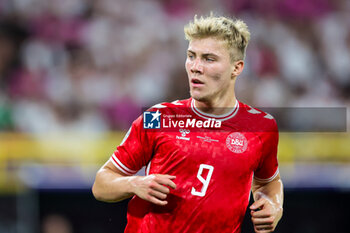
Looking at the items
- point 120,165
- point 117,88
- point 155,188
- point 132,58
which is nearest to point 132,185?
point 155,188

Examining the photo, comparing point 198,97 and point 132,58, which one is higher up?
point 198,97

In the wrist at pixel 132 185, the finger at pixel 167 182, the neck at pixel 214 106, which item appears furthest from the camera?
the neck at pixel 214 106

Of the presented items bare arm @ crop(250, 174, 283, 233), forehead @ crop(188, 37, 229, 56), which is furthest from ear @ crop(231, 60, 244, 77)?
bare arm @ crop(250, 174, 283, 233)

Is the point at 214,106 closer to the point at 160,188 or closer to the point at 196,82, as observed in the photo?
the point at 196,82

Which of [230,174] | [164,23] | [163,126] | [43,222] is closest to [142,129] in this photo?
[163,126]

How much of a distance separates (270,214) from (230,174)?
372mm

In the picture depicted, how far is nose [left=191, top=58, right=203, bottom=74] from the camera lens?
382cm

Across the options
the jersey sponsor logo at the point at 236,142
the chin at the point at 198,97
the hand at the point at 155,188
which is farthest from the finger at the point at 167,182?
the chin at the point at 198,97

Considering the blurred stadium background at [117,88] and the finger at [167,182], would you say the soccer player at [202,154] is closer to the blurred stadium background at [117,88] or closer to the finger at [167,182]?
the finger at [167,182]

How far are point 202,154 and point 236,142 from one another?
0.27 metres

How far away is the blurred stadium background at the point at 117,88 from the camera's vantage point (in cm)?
742

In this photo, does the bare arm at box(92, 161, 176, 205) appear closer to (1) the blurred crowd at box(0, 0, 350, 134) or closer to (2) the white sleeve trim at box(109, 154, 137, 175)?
(2) the white sleeve trim at box(109, 154, 137, 175)

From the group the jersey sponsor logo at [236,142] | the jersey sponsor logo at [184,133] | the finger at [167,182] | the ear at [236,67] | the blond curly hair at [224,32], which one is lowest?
the finger at [167,182]

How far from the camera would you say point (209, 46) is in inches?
151
